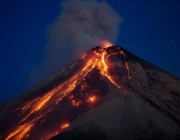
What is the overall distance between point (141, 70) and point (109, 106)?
708cm

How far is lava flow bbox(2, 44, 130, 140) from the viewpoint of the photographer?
17.3 meters

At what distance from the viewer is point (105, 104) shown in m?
17.2

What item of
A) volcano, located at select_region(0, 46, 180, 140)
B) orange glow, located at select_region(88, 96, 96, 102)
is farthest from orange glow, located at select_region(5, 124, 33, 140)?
orange glow, located at select_region(88, 96, 96, 102)

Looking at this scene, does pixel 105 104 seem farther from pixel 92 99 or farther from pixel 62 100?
pixel 62 100

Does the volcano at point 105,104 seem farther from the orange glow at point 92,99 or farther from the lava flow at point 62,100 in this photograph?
the orange glow at point 92,99

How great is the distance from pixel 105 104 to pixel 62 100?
4151mm

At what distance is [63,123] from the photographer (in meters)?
16.5

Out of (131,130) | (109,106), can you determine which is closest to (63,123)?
(109,106)

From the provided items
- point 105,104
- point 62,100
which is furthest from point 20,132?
point 105,104

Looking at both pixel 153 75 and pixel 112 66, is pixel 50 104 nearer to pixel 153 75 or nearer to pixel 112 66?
pixel 112 66

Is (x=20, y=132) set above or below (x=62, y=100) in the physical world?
below

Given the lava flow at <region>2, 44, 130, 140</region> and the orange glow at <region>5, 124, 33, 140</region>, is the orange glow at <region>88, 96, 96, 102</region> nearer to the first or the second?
the lava flow at <region>2, 44, 130, 140</region>

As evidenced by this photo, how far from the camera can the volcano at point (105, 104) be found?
51.6 ft

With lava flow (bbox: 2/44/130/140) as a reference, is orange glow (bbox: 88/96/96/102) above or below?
below
